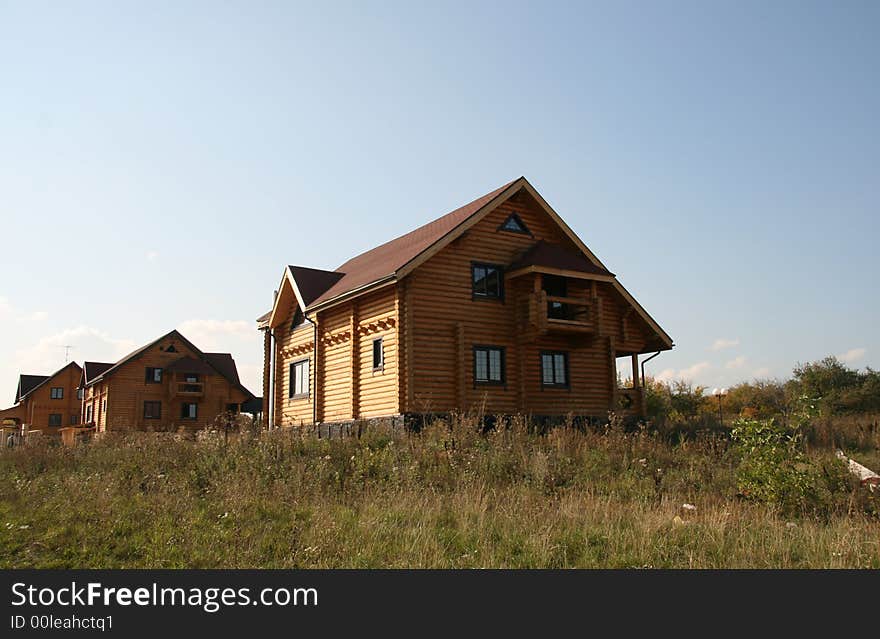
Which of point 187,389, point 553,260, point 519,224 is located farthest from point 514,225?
point 187,389

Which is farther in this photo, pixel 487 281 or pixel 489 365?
pixel 487 281

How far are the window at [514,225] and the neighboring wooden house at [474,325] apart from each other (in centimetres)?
5

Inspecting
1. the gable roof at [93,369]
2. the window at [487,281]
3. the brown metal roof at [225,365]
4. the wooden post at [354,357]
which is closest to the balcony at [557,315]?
the window at [487,281]

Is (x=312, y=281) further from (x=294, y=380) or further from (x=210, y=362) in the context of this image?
(x=210, y=362)

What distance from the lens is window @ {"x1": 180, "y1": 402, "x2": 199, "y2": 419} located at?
50.3 meters

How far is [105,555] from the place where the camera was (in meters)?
8.40

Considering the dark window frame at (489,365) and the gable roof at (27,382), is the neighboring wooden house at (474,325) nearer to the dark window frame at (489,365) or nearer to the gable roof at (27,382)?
the dark window frame at (489,365)

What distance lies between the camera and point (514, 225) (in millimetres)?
24422

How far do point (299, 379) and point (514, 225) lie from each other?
9591 millimetres

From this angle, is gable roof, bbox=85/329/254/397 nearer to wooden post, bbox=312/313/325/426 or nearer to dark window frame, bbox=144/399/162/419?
dark window frame, bbox=144/399/162/419

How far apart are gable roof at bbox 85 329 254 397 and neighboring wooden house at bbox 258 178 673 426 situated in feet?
85.6

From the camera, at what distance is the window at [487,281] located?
23078 mm
